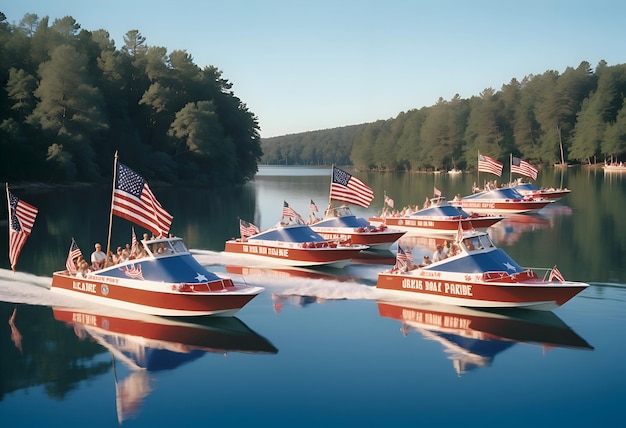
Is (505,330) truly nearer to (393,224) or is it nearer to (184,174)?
(393,224)

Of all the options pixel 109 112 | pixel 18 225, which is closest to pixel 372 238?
pixel 18 225

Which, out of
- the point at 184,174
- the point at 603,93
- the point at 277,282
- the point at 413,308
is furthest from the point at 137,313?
the point at 603,93

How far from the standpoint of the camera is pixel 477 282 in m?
25.9

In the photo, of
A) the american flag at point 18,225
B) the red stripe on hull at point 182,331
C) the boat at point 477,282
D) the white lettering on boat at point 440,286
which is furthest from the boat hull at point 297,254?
the american flag at point 18,225

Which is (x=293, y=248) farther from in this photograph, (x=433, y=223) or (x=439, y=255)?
(x=433, y=223)

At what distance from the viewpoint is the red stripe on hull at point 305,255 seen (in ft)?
116

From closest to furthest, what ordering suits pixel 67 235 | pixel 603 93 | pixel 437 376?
1. pixel 437 376
2. pixel 67 235
3. pixel 603 93

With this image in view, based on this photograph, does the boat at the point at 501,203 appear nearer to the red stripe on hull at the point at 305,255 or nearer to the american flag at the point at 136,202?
the red stripe on hull at the point at 305,255

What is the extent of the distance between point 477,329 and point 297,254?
14080 millimetres

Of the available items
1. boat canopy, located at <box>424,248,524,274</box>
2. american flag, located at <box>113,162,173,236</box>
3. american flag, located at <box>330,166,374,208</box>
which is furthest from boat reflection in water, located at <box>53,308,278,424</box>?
american flag, located at <box>330,166,374,208</box>

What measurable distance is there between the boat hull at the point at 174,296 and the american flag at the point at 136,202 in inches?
98.8

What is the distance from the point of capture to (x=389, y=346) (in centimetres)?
2184

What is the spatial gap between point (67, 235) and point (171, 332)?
94.9 feet

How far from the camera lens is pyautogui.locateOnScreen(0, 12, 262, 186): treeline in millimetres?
90312
